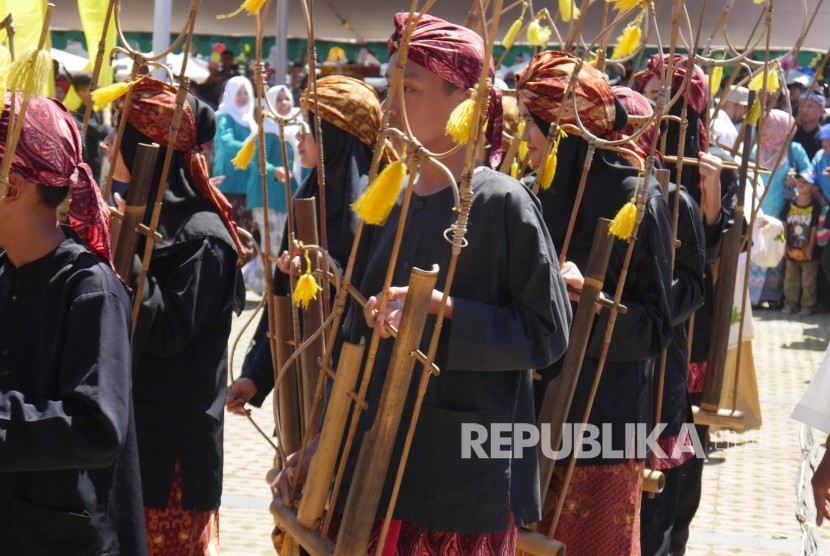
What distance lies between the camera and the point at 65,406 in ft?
7.70

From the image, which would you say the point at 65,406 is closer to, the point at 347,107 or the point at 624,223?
Result: the point at 624,223

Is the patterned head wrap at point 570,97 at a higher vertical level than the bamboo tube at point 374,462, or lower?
higher

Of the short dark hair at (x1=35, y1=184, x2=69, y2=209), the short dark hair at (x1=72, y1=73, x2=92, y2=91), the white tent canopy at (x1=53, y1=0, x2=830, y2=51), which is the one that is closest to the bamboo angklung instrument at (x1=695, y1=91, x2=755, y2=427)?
the short dark hair at (x1=35, y1=184, x2=69, y2=209)

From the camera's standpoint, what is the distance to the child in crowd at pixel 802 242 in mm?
12891

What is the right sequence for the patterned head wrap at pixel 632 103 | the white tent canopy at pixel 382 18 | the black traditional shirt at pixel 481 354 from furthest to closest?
the white tent canopy at pixel 382 18 → the patterned head wrap at pixel 632 103 → the black traditional shirt at pixel 481 354

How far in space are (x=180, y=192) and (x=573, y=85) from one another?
1.22 meters

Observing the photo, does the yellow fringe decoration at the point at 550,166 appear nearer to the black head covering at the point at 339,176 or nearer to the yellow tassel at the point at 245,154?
the black head covering at the point at 339,176

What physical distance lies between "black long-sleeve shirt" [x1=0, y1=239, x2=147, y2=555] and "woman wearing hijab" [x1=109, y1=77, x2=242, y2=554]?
118cm

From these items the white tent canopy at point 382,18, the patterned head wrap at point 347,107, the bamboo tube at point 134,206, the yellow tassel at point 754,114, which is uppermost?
the white tent canopy at point 382,18

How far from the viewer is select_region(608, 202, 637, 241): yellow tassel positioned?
352 centimetres

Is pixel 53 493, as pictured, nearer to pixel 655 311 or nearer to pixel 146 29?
pixel 655 311

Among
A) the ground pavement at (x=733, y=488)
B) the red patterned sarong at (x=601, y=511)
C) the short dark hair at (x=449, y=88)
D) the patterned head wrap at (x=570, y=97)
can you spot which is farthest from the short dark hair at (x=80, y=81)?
the short dark hair at (x=449, y=88)

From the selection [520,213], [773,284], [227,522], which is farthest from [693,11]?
[520,213]

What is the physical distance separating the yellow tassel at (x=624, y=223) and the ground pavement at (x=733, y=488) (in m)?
1.36
